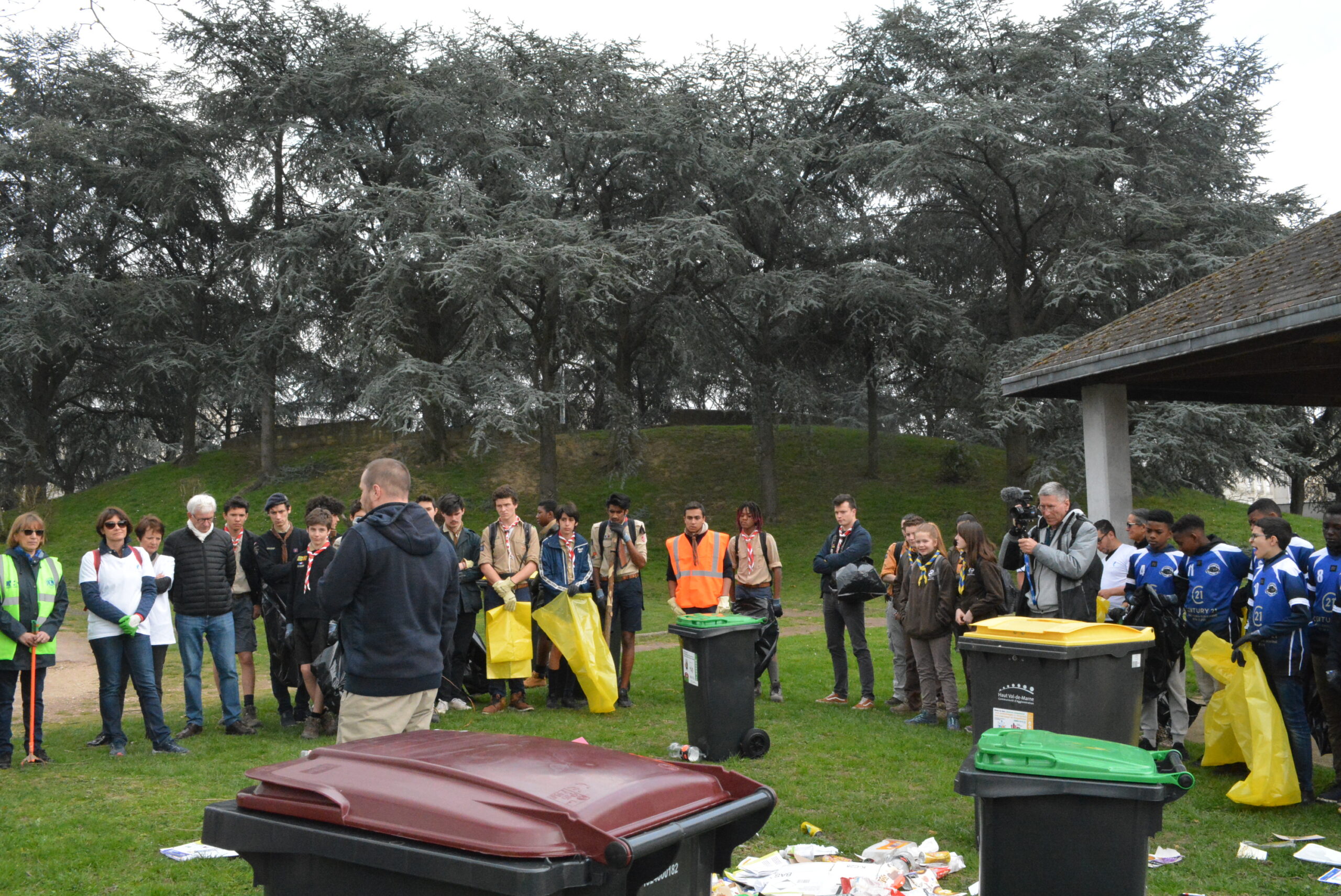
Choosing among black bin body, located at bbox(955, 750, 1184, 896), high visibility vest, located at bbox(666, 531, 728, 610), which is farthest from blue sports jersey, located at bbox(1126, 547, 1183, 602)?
black bin body, located at bbox(955, 750, 1184, 896)

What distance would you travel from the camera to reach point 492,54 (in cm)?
2702

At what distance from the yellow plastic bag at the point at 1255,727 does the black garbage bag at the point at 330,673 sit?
205 inches

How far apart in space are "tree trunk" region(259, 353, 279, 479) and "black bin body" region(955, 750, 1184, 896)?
1089 inches

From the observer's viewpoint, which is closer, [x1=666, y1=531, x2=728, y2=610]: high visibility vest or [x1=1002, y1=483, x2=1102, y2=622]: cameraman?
[x1=1002, y1=483, x2=1102, y2=622]: cameraman

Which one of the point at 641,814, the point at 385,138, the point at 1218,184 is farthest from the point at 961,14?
the point at 641,814

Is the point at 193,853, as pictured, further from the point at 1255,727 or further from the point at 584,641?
the point at 1255,727

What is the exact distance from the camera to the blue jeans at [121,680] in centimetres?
802

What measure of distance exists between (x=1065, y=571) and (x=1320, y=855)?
2.69 meters

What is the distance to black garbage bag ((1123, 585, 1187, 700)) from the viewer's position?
7.24 meters

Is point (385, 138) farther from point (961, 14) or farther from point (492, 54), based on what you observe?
point (961, 14)

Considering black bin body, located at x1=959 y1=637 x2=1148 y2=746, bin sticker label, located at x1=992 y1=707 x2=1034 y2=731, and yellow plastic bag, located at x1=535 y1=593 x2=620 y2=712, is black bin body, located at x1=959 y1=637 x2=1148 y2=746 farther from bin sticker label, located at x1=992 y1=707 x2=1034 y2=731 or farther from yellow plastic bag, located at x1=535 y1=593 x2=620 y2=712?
yellow plastic bag, located at x1=535 y1=593 x2=620 y2=712

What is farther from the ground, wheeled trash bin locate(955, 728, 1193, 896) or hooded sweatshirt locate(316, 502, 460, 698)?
hooded sweatshirt locate(316, 502, 460, 698)

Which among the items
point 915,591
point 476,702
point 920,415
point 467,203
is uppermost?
point 467,203

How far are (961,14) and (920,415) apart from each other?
10.6 m
